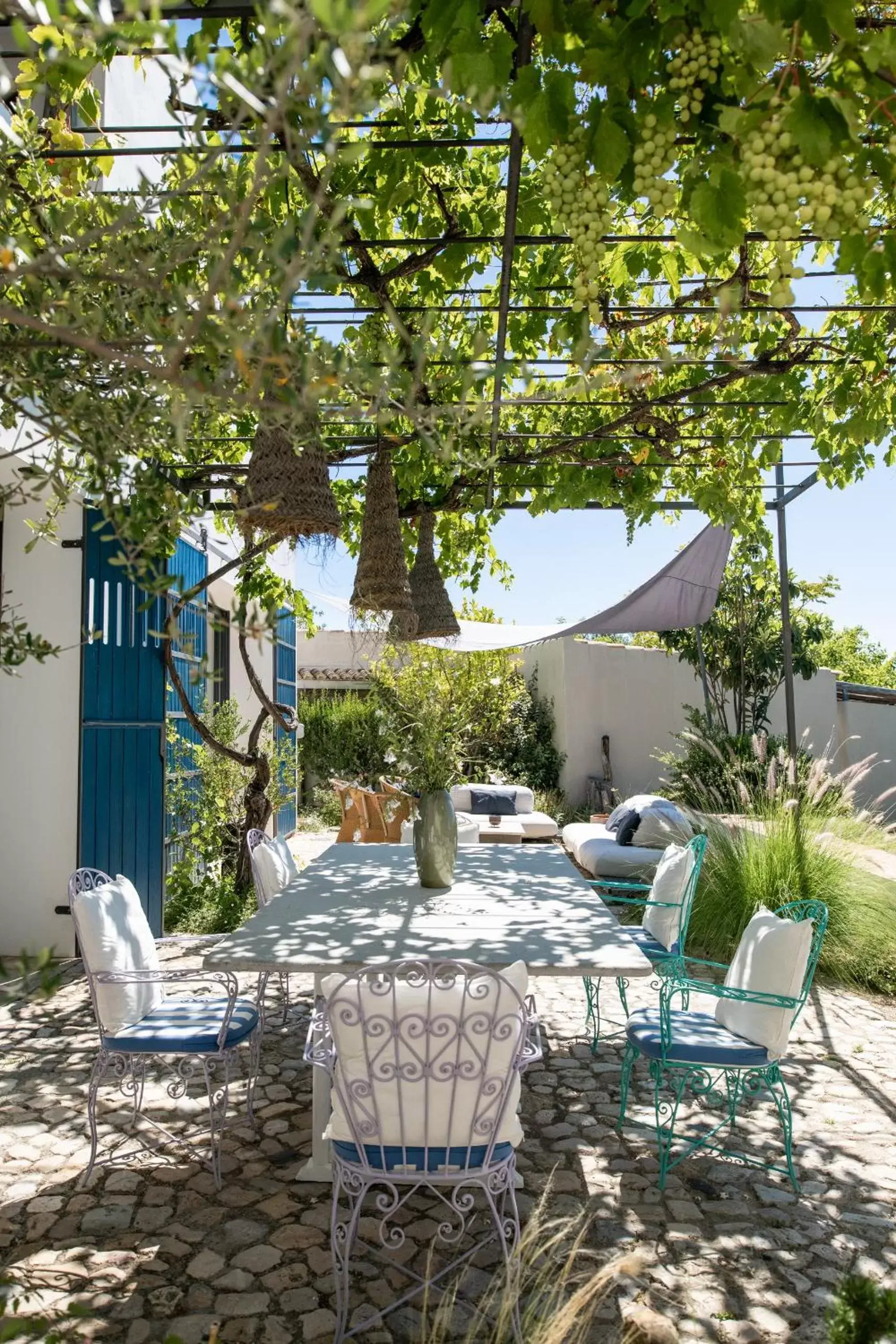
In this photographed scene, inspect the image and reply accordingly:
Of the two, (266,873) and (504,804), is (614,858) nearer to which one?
(266,873)

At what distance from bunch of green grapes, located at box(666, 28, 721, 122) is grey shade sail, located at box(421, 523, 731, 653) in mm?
5154

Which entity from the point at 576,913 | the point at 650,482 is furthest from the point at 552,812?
the point at 576,913

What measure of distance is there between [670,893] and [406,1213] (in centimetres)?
198

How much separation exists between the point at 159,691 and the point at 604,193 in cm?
511

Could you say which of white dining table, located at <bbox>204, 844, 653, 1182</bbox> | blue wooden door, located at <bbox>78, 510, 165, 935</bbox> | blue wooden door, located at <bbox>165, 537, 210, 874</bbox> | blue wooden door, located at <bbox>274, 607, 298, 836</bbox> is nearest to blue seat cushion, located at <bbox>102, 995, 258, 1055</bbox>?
white dining table, located at <bbox>204, 844, 653, 1182</bbox>

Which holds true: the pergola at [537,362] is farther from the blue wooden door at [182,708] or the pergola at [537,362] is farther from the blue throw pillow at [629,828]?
the blue throw pillow at [629,828]

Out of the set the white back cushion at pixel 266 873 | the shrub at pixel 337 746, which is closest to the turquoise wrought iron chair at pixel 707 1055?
the white back cushion at pixel 266 873

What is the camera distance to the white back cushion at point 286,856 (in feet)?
15.8

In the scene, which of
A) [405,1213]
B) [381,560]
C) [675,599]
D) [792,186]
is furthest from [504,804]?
[792,186]

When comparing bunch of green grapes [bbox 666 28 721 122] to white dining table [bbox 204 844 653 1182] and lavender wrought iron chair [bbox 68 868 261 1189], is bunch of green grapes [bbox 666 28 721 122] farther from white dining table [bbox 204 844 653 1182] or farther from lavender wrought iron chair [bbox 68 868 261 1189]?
lavender wrought iron chair [bbox 68 868 261 1189]

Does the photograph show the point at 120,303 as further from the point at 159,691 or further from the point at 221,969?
the point at 159,691

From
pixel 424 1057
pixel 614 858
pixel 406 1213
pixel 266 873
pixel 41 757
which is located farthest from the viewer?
pixel 614 858

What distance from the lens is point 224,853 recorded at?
7.37 metres

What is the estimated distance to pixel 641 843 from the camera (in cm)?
768
